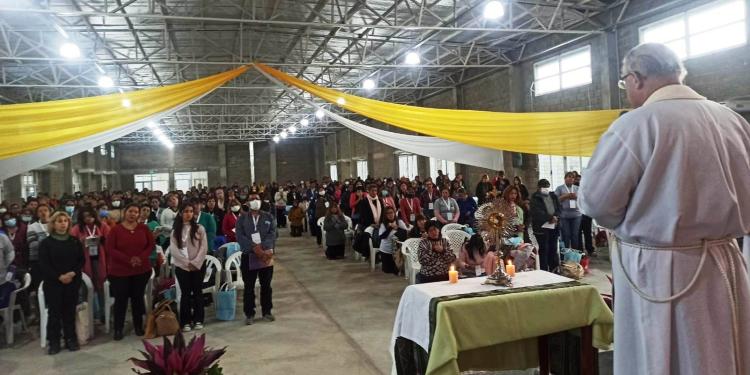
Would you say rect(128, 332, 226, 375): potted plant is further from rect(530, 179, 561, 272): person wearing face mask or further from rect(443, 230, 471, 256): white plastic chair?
rect(530, 179, 561, 272): person wearing face mask

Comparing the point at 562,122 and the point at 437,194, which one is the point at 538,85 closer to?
the point at 437,194

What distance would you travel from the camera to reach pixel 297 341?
441 centimetres

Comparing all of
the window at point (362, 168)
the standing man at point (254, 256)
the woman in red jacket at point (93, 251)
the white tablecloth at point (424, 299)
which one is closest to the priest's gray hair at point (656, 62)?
the white tablecloth at point (424, 299)

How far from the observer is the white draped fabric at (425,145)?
Result: 5.71m

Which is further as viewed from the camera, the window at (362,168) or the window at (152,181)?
the window at (152,181)

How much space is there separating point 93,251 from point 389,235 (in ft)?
12.7

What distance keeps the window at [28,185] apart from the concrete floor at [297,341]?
12.5 metres

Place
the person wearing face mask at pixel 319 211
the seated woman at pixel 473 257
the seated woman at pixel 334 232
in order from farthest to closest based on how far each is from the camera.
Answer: the person wearing face mask at pixel 319 211 → the seated woman at pixel 334 232 → the seated woman at pixel 473 257

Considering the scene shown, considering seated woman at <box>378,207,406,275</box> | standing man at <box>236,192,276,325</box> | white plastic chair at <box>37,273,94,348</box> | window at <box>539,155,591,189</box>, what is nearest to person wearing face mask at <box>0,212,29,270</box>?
white plastic chair at <box>37,273,94,348</box>

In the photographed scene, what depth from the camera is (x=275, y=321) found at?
16.7ft

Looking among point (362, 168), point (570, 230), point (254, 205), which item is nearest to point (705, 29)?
point (570, 230)

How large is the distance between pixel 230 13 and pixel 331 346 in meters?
7.57

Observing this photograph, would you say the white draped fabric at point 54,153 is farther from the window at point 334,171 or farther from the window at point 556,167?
the window at point 334,171

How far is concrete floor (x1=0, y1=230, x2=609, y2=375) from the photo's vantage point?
3881 millimetres
